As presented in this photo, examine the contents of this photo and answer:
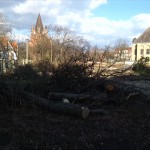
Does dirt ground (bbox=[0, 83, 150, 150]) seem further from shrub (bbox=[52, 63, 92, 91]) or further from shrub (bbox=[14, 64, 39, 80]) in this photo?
shrub (bbox=[14, 64, 39, 80])

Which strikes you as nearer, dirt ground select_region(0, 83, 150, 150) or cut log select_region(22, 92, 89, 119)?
dirt ground select_region(0, 83, 150, 150)

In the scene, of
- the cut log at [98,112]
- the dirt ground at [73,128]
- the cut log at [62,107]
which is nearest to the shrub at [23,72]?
the dirt ground at [73,128]

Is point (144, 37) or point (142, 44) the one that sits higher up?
point (144, 37)

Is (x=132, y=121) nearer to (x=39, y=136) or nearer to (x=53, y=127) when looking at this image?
(x=53, y=127)

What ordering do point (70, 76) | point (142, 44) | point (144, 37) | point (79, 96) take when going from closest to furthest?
point (79, 96) → point (70, 76) → point (144, 37) → point (142, 44)

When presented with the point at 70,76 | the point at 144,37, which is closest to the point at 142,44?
the point at 144,37

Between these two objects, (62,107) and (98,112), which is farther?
(98,112)

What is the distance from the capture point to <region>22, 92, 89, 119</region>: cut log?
849cm

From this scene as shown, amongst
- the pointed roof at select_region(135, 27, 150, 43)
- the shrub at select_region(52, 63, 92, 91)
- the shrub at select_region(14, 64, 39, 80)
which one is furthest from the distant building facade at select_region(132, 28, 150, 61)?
the shrub at select_region(52, 63, 92, 91)

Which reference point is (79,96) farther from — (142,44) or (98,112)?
(142,44)

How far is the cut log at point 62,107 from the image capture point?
8492 mm

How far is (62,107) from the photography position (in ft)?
29.0

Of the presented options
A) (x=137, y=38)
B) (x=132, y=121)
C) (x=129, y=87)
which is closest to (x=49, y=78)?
(x=129, y=87)

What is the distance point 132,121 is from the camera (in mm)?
8453
